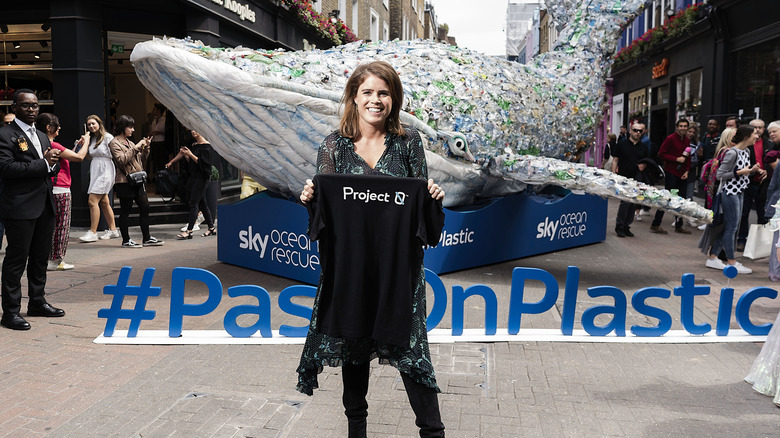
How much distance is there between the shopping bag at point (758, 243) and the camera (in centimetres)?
684

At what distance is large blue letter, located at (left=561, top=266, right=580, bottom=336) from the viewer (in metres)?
4.71

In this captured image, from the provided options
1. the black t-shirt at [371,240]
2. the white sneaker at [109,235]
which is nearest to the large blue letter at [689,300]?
the black t-shirt at [371,240]

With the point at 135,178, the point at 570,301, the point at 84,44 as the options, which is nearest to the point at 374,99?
the point at 570,301

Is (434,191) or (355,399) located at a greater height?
(434,191)

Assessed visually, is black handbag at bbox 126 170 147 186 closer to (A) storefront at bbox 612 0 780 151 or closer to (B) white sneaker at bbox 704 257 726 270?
(B) white sneaker at bbox 704 257 726 270

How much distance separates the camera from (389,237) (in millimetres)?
2619

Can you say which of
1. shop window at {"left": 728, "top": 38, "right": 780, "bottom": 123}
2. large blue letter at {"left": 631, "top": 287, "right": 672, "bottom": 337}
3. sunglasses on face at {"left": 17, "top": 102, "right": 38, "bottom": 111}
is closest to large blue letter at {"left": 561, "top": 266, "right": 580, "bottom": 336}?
large blue letter at {"left": 631, "top": 287, "right": 672, "bottom": 337}

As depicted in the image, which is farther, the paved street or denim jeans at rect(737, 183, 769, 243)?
denim jeans at rect(737, 183, 769, 243)

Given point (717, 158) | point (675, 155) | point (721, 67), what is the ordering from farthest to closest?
1. point (721, 67)
2. point (675, 155)
3. point (717, 158)

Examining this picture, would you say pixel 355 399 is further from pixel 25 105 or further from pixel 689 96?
pixel 689 96

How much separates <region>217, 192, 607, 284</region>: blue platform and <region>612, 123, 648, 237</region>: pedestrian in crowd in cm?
204

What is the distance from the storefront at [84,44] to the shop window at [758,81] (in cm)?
1025

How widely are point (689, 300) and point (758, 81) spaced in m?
10.2

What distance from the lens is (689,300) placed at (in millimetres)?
4746
